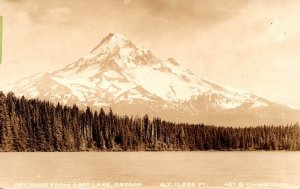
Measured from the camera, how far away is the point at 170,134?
87.9 m

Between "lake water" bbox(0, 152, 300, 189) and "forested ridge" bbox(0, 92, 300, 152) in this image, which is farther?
"forested ridge" bbox(0, 92, 300, 152)

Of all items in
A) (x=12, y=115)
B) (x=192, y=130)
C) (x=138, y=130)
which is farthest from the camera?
(x=192, y=130)

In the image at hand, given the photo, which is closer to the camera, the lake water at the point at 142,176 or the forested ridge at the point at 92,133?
the lake water at the point at 142,176

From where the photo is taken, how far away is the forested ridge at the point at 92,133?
73.4m

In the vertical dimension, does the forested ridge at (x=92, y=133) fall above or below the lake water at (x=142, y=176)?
above

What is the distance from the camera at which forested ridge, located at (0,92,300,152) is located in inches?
2889

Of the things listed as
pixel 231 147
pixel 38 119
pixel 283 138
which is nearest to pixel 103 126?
pixel 38 119

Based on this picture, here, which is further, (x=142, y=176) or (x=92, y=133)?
(x=92, y=133)

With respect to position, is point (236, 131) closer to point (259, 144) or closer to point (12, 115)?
point (259, 144)

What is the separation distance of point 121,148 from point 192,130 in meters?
14.6

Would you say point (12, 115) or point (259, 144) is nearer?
point (12, 115)

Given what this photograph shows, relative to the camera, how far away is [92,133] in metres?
79.0

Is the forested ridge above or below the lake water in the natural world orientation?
above

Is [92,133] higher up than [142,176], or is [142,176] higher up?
[92,133]
